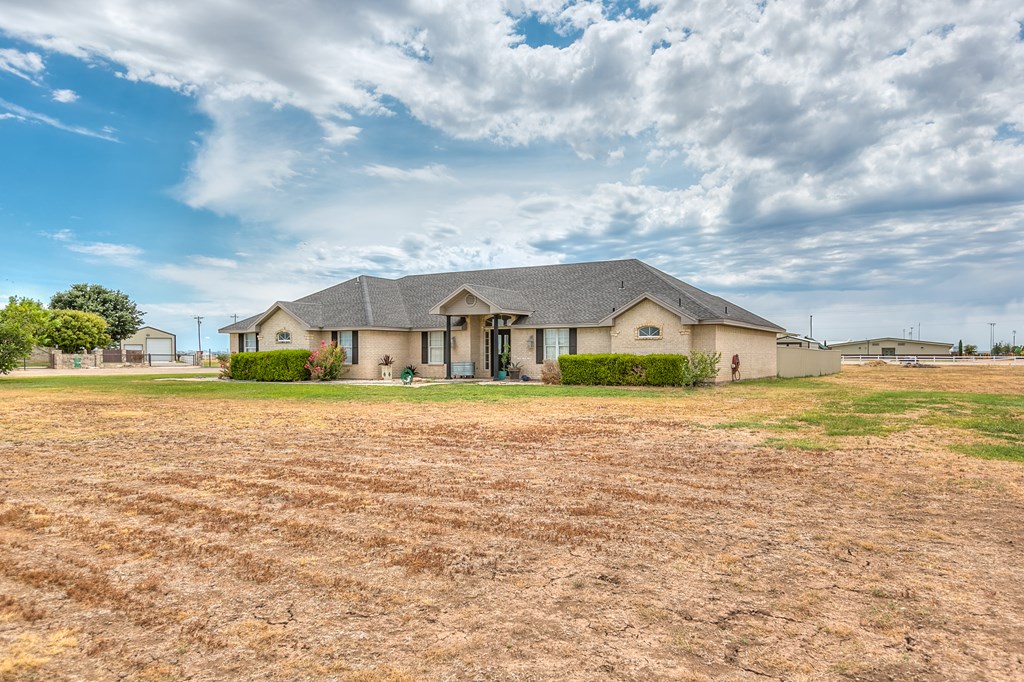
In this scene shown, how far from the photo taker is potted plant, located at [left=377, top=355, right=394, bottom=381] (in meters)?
30.4

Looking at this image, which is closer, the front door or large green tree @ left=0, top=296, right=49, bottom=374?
the front door

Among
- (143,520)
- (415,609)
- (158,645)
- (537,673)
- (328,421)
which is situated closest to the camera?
(537,673)

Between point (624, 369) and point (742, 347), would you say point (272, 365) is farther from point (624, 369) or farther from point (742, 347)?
point (742, 347)

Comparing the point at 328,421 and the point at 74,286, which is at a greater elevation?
the point at 74,286

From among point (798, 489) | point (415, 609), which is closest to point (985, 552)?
point (798, 489)

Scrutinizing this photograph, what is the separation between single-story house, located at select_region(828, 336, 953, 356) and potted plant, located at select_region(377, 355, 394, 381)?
6300 cm

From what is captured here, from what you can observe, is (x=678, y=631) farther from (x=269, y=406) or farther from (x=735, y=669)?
(x=269, y=406)

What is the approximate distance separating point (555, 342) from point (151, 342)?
60.0 meters

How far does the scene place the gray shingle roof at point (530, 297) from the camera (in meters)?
28.1

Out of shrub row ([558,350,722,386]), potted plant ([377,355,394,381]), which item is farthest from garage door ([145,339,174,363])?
shrub row ([558,350,722,386])

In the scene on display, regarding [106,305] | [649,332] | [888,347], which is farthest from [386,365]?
[888,347]

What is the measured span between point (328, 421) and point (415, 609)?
10.2 meters

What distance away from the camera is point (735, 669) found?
10.9 feet

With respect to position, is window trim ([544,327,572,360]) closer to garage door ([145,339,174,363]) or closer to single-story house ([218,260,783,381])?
single-story house ([218,260,783,381])
